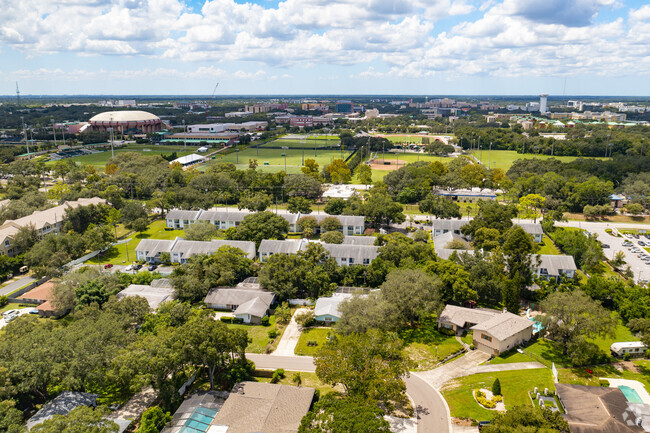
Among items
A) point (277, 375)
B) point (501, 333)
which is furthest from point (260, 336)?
point (501, 333)

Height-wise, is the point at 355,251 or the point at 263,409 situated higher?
the point at 355,251

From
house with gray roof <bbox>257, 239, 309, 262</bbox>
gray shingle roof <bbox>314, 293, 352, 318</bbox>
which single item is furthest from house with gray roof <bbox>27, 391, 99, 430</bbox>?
house with gray roof <bbox>257, 239, 309, 262</bbox>

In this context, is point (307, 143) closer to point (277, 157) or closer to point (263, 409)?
point (277, 157)

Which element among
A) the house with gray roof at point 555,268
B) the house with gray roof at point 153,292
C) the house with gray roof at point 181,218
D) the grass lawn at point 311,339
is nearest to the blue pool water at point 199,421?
the grass lawn at point 311,339

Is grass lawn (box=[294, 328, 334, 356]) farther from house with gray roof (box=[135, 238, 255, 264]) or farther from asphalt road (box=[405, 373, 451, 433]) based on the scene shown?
house with gray roof (box=[135, 238, 255, 264])

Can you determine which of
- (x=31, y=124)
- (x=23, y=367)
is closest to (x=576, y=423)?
(x=23, y=367)

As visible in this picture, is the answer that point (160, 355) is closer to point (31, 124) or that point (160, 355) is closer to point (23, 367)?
point (23, 367)
